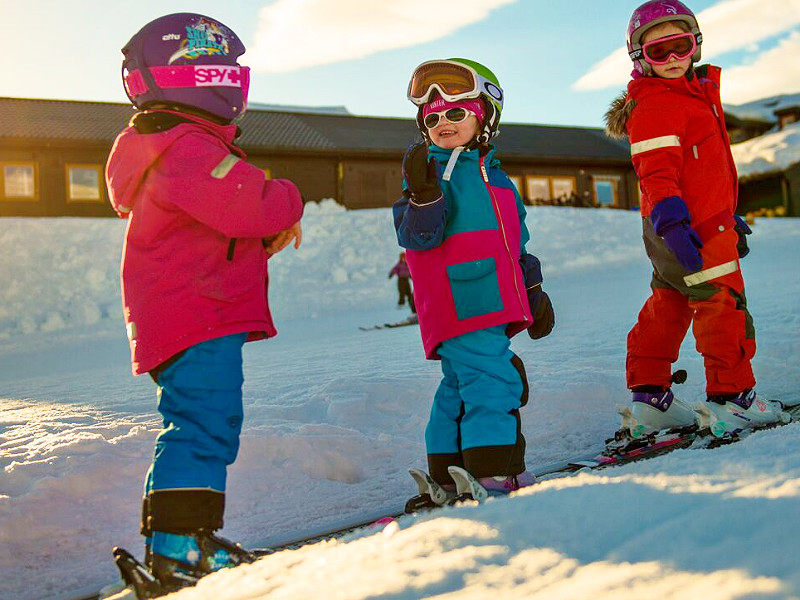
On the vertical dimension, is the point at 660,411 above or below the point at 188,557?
above

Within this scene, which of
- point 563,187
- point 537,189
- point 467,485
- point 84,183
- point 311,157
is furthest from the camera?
point 563,187

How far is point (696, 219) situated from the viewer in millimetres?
3264

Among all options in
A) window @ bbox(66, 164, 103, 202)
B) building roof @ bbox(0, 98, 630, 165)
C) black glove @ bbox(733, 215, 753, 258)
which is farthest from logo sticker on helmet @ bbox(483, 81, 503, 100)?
window @ bbox(66, 164, 103, 202)

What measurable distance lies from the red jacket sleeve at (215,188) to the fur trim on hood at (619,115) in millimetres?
2059

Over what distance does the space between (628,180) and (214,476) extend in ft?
99.3

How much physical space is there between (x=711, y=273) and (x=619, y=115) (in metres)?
0.91

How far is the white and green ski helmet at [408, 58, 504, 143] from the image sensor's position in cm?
280

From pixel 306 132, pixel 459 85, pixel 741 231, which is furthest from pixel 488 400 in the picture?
pixel 306 132

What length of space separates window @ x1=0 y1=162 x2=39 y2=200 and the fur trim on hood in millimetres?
22045

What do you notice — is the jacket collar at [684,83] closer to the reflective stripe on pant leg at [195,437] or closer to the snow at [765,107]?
the reflective stripe on pant leg at [195,437]

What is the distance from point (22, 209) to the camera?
A: 2206 centimetres

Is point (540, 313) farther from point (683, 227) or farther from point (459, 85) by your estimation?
point (459, 85)

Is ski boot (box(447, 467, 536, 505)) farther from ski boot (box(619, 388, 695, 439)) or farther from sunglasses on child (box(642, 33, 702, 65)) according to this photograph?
sunglasses on child (box(642, 33, 702, 65))

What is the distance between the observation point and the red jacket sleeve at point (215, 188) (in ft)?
6.66
